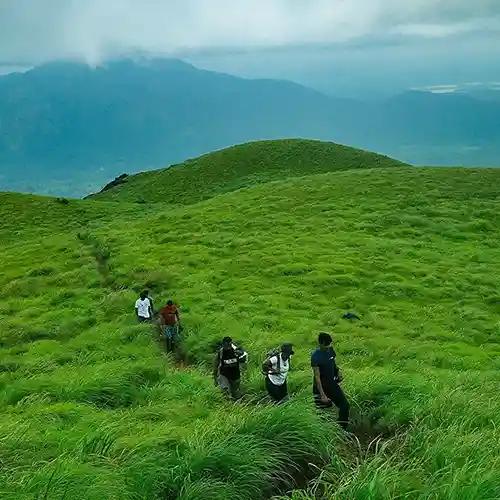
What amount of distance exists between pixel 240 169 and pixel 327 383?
277 feet

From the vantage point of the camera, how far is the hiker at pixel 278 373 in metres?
14.9

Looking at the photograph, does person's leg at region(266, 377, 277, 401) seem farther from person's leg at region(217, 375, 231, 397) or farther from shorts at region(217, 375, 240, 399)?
person's leg at region(217, 375, 231, 397)

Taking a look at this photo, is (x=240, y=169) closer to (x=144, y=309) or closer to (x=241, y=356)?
(x=144, y=309)

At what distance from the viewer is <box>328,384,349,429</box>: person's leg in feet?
40.1

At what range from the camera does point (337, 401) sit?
12.5 m

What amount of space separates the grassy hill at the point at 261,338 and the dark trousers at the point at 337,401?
0.25 meters

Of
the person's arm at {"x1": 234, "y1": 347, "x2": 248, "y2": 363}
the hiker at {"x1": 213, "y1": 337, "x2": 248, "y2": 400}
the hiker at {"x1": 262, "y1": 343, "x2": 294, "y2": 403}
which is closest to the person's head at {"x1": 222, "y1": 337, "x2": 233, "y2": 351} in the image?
the hiker at {"x1": 213, "y1": 337, "x2": 248, "y2": 400}

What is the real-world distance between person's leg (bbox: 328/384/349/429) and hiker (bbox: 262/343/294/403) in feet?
7.60

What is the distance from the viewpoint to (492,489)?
24.7 feet

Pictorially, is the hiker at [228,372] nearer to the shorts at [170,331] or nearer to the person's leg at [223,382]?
the person's leg at [223,382]

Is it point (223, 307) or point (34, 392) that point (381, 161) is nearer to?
point (223, 307)

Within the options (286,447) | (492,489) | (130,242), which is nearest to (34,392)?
(286,447)

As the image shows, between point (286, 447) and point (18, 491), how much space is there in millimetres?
3841

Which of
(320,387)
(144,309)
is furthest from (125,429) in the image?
(144,309)
